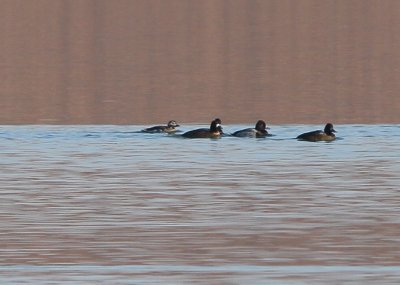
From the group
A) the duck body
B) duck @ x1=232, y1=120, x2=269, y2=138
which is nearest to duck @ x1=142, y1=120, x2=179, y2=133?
the duck body

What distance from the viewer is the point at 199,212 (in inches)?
665

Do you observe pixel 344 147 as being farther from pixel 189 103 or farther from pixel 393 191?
pixel 189 103

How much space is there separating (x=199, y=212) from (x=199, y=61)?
173 ft

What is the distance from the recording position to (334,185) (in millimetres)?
19734

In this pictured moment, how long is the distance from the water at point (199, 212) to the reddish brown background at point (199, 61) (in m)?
9.90

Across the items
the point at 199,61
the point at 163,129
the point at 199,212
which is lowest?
the point at 199,212

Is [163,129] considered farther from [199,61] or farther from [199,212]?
[199,61]

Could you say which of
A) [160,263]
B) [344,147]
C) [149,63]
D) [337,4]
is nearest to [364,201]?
[160,263]

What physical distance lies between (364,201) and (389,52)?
5762 centimetres

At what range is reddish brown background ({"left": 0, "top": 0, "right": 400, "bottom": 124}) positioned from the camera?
40312mm

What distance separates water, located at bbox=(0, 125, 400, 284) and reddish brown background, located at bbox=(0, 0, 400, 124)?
9900mm

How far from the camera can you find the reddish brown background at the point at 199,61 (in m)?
Answer: 40.3


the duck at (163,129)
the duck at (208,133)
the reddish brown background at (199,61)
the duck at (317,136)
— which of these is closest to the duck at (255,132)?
the duck at (208,133)

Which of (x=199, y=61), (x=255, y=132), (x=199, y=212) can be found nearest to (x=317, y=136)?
(x=255, y=132)
